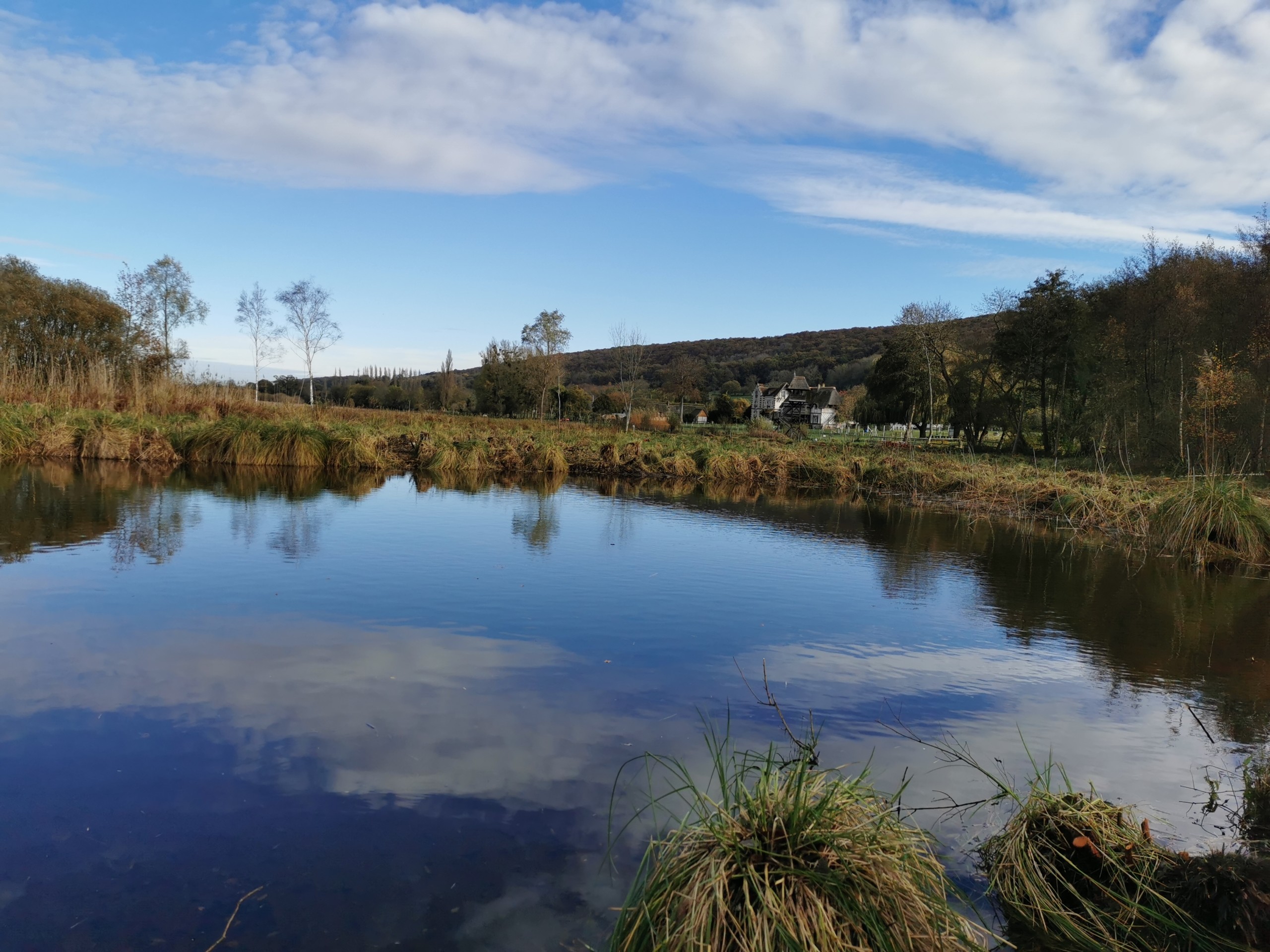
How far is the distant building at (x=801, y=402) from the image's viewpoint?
93312 millimetres

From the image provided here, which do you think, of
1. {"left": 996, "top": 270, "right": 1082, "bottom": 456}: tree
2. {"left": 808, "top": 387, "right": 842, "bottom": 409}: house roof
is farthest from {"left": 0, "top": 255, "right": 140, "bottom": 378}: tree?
{"left": 808, "top": 387, "right": 842, "bottom": 409}: house roof

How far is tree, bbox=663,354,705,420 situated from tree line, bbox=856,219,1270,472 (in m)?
24.4

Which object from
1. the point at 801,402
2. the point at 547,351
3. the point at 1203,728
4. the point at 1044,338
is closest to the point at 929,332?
the point at 1044,338

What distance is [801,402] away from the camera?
324ft

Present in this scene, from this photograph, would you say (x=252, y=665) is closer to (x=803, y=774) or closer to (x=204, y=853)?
(x=204, y=853)

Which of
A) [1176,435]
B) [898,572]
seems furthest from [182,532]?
[1176,435]

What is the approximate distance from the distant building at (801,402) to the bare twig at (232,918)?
8724 cm

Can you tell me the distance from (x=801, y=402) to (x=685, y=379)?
29442 millimetres

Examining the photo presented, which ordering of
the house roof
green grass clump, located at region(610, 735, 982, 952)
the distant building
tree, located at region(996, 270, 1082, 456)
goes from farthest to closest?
the house roof < the distant building < tree, located at region(996, 270, 1082, 456) < green grass clump, located at region(610, 735, 982, 952)

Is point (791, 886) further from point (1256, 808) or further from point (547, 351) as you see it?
point (547, 351)

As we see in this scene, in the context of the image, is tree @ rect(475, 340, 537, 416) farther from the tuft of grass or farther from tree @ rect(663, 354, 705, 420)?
the tuft of grass

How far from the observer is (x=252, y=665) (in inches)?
207

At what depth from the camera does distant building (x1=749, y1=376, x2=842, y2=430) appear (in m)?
93.3

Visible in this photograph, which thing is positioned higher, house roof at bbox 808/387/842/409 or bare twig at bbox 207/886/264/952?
house roof at bbox 808/387/842/409
